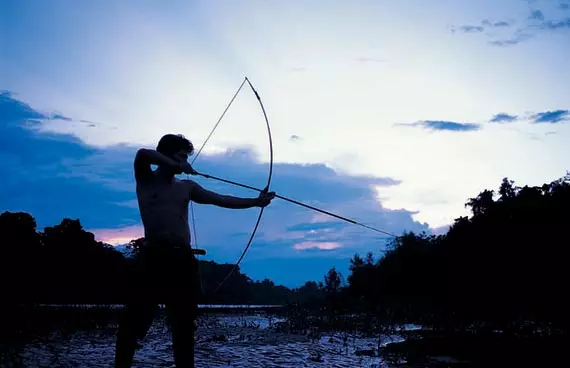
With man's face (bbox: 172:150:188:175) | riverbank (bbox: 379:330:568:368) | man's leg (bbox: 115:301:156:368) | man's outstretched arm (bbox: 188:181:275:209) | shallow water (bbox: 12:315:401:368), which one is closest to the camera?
man's leg (bbox: 115:301:156:368)

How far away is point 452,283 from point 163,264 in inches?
1733

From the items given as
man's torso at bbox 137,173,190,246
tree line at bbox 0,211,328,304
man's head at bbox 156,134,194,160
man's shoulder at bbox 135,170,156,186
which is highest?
tree line at bbox 0,211,328,304

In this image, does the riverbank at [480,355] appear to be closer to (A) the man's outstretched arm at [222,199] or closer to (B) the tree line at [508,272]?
(A) the man's outstretched arm at [222,199]

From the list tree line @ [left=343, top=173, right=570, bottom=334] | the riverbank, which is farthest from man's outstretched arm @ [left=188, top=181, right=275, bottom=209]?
tree line @ [left=343, top=173, right=570, bottom=334]

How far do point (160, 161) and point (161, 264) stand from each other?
109 centimetres

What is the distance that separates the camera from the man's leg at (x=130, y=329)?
5.51 m

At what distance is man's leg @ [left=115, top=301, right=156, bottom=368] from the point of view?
5.51 metres

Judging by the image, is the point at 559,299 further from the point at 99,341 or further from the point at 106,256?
the point at 106,256

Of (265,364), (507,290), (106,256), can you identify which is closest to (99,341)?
(265,364)

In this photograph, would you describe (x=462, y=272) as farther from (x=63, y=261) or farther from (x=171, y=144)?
(x=63, y=261)

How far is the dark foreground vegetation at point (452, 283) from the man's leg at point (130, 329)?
37.9 inches

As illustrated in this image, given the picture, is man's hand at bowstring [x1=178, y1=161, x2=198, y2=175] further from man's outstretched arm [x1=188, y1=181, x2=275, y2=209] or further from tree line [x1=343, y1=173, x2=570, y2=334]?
tree line [x1=343, y1=173, x2=570, y2=334]

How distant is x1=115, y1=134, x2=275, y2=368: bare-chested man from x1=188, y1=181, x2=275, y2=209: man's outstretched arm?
0.27 meters

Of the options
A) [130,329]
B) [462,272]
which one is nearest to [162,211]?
[130,329]
